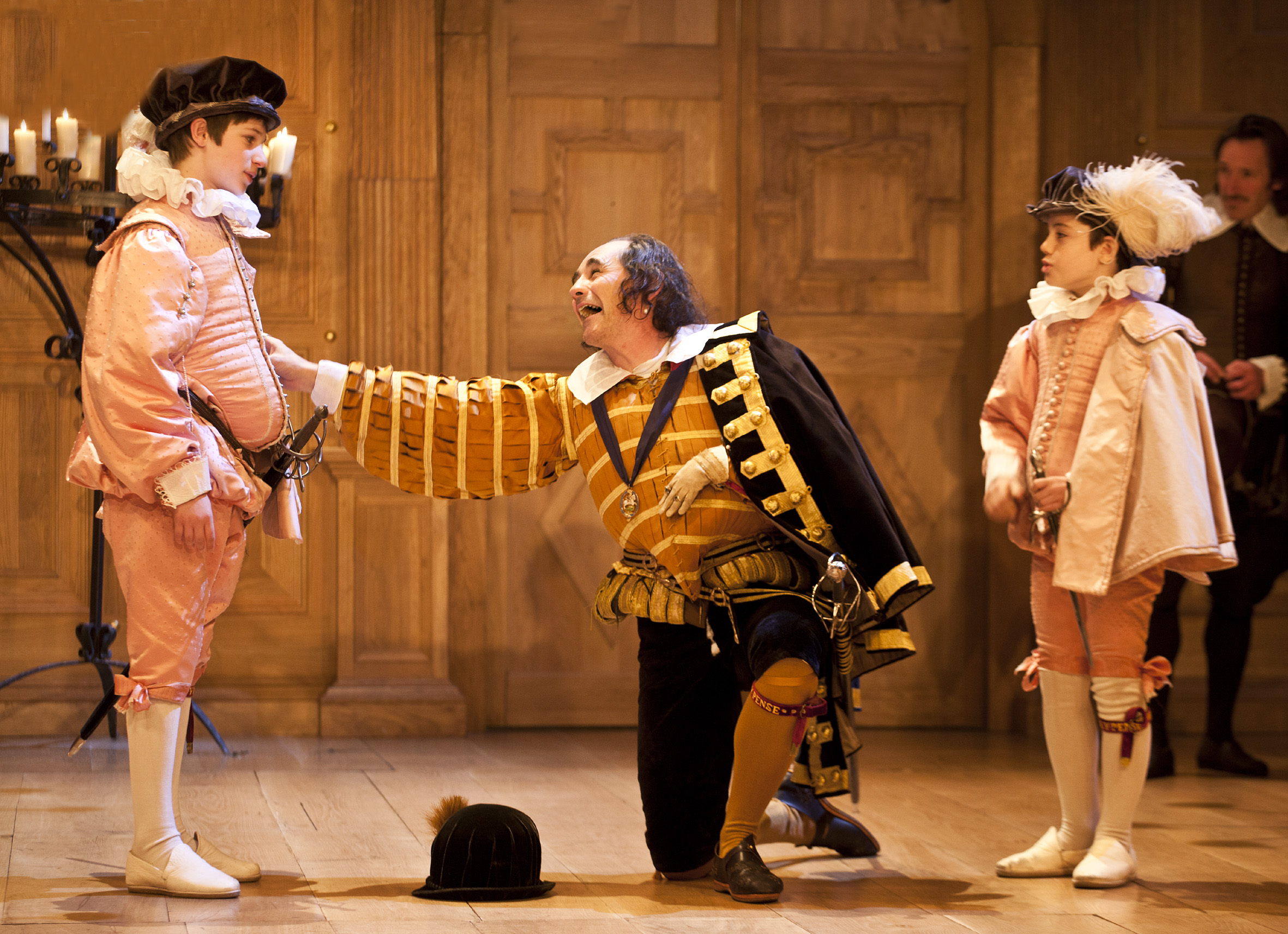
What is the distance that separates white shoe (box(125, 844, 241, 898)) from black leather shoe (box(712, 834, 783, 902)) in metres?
0.90

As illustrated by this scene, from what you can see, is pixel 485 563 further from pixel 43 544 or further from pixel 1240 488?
pixel 1240 488

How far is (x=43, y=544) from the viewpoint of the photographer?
4.34m

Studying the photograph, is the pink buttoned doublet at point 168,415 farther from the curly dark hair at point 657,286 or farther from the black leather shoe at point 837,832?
the black leather shoe at point 837,832

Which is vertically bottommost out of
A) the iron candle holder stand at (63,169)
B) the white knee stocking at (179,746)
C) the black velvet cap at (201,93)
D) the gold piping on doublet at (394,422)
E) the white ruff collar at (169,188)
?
the white knee stocking at (179,746)

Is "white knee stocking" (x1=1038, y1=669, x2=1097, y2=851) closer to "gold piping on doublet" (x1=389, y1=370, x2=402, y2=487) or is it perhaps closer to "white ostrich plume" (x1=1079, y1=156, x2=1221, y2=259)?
"white ostrich plume" (x1=1079, y1=156, x2=1221, y2=259)

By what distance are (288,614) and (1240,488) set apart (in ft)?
9.79

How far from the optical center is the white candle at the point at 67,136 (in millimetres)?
3952

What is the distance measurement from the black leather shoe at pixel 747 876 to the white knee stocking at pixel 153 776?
102 cm

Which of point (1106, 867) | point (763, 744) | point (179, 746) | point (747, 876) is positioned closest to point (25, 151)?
point (179, 746)

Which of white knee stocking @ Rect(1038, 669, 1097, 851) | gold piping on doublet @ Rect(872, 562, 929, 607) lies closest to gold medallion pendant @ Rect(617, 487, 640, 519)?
gold piping on doublet @ Rect(872, 562, 929, 607)

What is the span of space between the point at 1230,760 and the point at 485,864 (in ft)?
8.18

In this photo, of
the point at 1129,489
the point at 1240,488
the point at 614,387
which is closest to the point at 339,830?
the point at 614,387

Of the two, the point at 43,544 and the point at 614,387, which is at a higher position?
the point at 614,387

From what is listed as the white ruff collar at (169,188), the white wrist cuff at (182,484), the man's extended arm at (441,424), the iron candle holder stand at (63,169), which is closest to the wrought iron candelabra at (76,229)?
the iron candle holder stand at (63,169)
